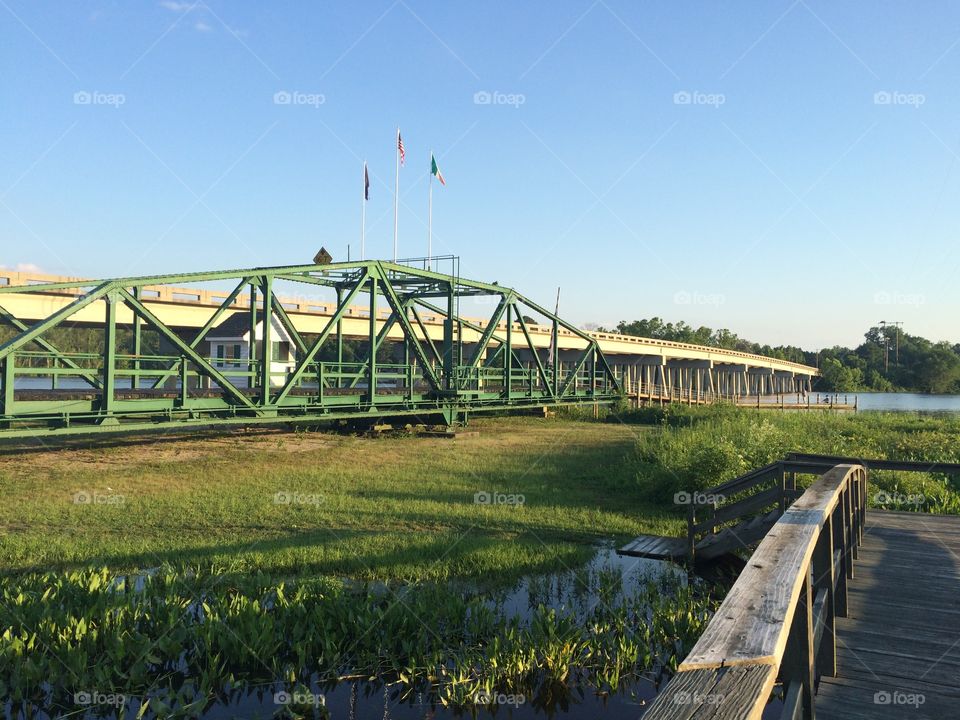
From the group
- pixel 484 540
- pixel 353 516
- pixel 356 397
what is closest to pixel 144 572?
pixel 353 516

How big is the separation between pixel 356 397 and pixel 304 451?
4911 mm

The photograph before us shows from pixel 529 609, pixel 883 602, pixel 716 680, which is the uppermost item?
pixel 716 680

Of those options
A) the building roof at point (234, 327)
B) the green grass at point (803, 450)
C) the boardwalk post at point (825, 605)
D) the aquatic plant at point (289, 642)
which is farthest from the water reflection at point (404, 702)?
the building roof at point (234, 327)

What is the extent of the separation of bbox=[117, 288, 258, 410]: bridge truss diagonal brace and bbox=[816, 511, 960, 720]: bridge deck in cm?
1574

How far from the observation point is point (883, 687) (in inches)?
187

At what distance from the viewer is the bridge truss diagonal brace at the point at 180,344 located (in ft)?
57.0

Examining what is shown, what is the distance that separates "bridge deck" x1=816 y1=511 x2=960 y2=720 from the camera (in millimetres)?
4543


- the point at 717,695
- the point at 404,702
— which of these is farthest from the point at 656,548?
the point at 717,695

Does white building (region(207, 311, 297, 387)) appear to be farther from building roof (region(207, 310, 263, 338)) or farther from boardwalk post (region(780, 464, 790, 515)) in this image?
boardwalk post (region(780, 464, 790, 515))

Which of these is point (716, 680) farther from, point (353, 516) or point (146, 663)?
point (353, 516)

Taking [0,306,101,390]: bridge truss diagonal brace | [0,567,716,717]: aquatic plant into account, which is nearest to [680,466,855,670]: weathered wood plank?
[0,567,716,717]: aquatic plant

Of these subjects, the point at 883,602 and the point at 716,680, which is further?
the point at 883,602

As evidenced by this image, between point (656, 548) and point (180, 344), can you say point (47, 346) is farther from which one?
point (656, 548)

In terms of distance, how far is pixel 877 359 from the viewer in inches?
6147
